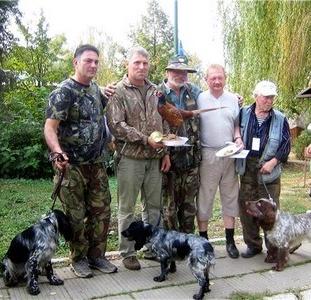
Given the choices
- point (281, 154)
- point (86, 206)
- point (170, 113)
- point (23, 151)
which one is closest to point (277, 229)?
point (281, 154)

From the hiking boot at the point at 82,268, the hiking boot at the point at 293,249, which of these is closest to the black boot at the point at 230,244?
the hiking boot at the point at 293,249

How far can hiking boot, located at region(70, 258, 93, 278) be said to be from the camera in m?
4.48

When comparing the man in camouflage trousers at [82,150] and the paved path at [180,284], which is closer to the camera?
the paved path at [180,284]

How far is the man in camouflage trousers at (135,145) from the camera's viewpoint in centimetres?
448

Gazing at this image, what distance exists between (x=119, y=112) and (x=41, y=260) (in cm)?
160

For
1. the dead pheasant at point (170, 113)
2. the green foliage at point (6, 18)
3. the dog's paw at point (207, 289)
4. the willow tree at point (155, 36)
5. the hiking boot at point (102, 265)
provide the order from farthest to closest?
the willow tree at point (155, 36) → the green foliage at point (6, 18) → the hiking boot at point (102, 265) → the dead pheasant at point (170, 113) → the dog's paw at point (207, 289)

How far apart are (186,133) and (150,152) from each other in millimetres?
541

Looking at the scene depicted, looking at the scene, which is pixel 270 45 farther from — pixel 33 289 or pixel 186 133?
pixel 33 289

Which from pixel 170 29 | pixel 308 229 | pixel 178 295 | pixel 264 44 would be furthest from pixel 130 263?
pixel 170 29

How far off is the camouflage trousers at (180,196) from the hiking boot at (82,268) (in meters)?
0.98

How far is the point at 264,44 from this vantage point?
12.7 meters

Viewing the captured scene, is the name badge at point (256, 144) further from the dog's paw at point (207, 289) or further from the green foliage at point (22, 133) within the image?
the green foliage at point (22, 133)

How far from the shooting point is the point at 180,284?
434 cm

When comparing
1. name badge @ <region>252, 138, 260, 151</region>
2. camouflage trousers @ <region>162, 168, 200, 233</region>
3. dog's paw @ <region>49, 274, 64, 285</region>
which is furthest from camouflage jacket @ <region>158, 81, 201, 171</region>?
dog's paw @ <region>49, 274, 64, 285</region>
